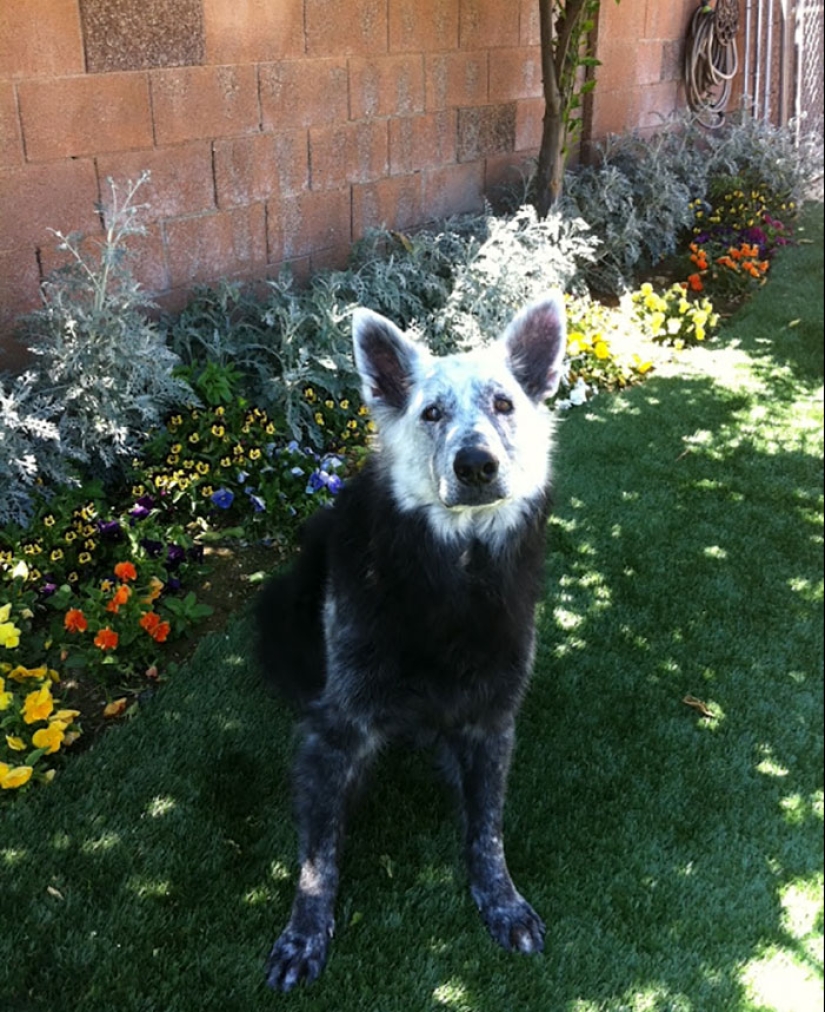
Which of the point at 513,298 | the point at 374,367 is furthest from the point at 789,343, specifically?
the point at 374,367

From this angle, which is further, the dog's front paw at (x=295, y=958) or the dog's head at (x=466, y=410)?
the dog's front paw at (x=295, y=958)

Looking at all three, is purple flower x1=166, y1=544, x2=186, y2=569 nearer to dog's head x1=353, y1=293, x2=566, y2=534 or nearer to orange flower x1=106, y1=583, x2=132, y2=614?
orange flower x1=106, y1=583, x2=132, y2=614

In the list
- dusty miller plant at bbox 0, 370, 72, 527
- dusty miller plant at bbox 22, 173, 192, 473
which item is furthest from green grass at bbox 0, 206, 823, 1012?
dusty miller plant at bbox 22, 173, 192, 473

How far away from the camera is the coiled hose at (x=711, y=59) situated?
8844 mm

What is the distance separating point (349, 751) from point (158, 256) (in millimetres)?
3181

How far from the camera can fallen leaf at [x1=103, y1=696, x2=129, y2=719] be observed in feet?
9.88

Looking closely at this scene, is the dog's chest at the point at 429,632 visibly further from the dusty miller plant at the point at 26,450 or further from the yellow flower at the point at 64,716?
the dusty miller plant at the point at 26,450

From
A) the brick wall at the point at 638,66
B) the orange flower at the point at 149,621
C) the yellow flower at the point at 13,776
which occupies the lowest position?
the yellow flower at the point at 13,776

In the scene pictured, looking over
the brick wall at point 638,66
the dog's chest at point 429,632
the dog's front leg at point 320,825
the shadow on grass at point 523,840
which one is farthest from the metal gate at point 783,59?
the dog's front leg at point 320,825

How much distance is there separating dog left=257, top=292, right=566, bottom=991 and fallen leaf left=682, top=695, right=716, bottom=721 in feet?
3.59

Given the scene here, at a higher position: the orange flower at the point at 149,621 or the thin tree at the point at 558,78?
the thin tree at the point at 558,78

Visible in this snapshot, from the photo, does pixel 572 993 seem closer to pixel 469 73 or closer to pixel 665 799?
pixel 665 799

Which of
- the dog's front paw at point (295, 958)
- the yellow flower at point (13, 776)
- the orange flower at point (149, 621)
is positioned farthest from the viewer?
the orange flower at point (149, 621)

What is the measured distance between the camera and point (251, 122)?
4945 millimetres
